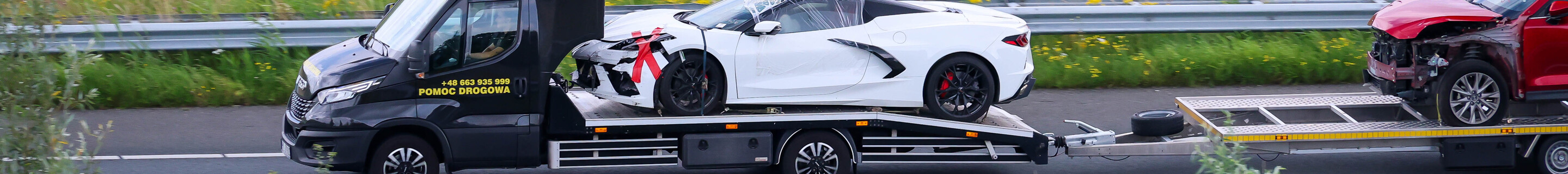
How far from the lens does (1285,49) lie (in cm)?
1171

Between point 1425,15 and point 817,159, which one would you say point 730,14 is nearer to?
point 817,159

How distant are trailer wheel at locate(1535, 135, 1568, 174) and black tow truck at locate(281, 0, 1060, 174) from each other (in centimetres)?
282

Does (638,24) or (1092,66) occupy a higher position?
(638,24)

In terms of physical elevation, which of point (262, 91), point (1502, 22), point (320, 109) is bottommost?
point (262, 91)

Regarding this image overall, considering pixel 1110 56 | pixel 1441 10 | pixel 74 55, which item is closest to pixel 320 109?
pixel 74 55

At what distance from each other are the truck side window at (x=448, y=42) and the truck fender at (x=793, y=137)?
1698 millimetres

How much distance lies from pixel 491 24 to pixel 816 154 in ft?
6.02

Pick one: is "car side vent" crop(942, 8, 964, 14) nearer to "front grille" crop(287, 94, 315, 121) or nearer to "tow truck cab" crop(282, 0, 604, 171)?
"tow truck cab" crop(282, 0, 604, 171)

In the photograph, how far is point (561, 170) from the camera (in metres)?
7.97

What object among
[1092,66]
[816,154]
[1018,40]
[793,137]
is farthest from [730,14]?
[1092,66]

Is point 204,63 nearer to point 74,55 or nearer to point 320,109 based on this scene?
point 320,109

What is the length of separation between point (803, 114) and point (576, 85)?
1.42 m

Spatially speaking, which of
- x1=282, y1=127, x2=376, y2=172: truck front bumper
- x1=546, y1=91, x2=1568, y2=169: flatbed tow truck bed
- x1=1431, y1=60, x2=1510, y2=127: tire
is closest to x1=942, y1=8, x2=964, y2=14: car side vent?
x1=546, y1=91, x2=1568, y2=169: flatbed tow truck bed

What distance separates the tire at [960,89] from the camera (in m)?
7.16
